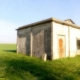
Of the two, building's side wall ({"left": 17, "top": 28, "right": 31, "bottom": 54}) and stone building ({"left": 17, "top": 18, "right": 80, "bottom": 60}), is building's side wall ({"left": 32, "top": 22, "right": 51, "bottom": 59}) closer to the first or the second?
stone building ({"left": 17, "top": 18, "right": 80, "bottom": 60})

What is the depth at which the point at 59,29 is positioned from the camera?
41.2ft

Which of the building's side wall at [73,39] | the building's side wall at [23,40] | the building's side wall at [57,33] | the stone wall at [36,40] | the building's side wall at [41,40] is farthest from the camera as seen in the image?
the building's side wall at [23,40]

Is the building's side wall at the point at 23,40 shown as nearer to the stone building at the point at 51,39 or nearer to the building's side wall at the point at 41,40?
the stone building at the point at 51,39

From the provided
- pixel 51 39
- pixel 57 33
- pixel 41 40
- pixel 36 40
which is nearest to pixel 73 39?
pixel 57 33

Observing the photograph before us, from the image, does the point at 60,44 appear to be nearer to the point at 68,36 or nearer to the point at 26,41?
the point at 68,36

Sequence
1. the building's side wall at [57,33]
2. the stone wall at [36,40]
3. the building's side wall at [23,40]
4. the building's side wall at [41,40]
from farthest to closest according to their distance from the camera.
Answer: the building's side wall at [23,40] → the stone wall at [36,40] → the building's side wall at [41,40] → the building's side wall at [57,33]

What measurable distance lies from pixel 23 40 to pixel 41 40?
3.94 m

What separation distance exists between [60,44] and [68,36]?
5.78 feet

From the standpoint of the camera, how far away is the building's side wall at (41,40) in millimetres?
12117

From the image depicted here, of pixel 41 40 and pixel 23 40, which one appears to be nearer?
pixel 41 40

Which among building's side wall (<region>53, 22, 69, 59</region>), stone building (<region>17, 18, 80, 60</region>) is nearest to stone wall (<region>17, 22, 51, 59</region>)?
stone building (<region>17, 18, 80, 60</region>)

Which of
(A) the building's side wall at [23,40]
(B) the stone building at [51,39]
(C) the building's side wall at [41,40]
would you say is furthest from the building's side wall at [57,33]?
(A) the building's side wall at [23,40]

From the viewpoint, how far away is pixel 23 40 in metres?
16.2

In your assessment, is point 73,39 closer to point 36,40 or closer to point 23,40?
point 36,40
